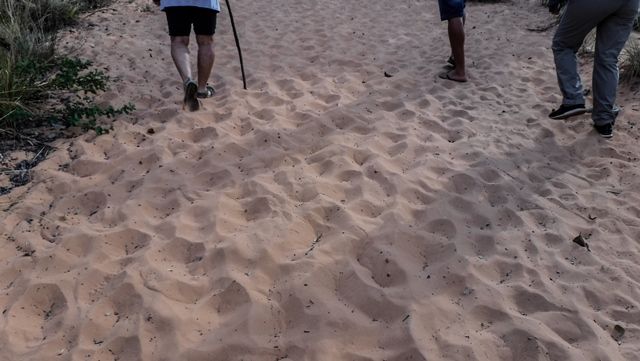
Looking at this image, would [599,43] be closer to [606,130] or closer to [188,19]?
[606,130]

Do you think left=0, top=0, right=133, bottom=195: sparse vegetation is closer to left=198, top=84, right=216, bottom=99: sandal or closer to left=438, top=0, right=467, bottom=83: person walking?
left=198, top=84, right=216, bottom=99: sandal

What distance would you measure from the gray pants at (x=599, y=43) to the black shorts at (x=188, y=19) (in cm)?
269

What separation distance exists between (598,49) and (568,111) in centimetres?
51

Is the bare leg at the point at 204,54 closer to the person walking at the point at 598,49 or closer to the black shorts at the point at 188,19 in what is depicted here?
the black shorts at the point at 188,19

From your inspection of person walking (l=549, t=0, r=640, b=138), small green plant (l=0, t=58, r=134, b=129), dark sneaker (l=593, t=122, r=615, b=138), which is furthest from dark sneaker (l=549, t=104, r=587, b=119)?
small green plant (l=0, t=58, r=134, b=129)

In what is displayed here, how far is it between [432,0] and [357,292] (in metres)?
6.71

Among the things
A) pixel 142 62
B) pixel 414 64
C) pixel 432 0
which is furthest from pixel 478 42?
pixel 142 62

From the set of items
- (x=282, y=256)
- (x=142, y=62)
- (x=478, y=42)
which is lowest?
(x=478, y=42)

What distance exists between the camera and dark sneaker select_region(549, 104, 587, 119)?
393cm

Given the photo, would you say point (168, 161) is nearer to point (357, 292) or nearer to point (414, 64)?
point (357, 292)

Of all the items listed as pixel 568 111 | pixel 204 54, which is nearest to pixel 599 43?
pixel 568 111

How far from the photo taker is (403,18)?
702 cm

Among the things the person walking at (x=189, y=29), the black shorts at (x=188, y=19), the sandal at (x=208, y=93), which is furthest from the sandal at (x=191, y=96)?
the black shorts at (x=188, y=19)

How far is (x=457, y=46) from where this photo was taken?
4.70 m
